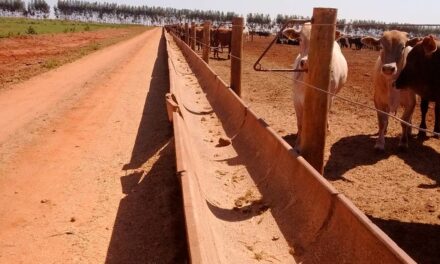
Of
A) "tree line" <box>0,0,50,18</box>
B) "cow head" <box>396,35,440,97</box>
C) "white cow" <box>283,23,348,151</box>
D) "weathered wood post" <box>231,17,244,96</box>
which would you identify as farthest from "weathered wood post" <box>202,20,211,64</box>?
"tree line" <box>0,0,50,18</box>

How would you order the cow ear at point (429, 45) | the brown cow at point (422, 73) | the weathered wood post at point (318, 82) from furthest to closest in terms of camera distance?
the brown cow at point (422, 73), the cow ear at point (429, 45), the weathered wood post at point (318, 82)

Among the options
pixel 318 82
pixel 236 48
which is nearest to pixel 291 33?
pixel 236 48

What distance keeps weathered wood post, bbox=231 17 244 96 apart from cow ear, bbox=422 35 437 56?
3956 mm

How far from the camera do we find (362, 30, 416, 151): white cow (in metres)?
6.55

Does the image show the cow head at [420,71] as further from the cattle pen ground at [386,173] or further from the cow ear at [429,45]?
the cattle pen ground at [386,173]

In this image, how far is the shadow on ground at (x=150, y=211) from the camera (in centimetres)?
383

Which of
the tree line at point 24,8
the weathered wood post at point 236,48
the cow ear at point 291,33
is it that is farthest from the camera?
the tree line at point 24,8

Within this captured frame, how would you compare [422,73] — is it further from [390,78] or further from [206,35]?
[206,35]

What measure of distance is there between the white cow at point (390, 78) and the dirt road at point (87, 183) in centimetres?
334

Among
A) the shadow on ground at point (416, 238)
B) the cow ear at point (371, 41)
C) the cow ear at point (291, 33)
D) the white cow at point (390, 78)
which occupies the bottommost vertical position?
the shadow on ground at point (416, 238)

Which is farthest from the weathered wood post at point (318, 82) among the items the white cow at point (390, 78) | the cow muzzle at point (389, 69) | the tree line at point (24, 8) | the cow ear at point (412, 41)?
the tree line at point (24, 8)

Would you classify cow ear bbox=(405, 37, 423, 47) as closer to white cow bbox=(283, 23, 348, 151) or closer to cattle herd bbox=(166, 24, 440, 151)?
cattle herd bbox=(166, 24, 440, 151)

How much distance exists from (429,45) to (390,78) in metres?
1.94

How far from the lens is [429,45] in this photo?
5004 millimetres
